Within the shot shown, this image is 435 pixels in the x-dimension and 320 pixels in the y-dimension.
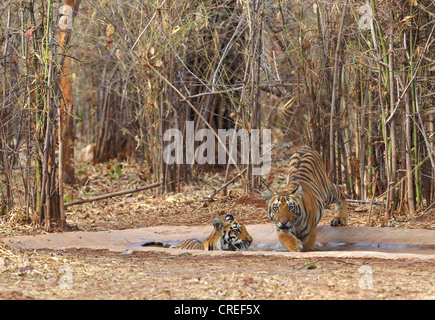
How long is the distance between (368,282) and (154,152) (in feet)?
19.5

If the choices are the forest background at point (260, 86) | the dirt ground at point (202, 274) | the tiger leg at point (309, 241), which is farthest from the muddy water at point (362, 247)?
the forest background at point (260, 86)

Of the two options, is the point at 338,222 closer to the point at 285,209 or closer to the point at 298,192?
the point at 298,192

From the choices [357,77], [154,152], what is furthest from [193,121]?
[357,77]

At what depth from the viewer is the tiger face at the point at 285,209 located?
553 centimetres

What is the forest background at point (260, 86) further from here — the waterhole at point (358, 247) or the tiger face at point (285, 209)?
the tiger face at point (285, 209)

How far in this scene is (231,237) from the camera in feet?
19.2

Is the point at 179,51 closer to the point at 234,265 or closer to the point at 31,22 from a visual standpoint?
the point at 31,22

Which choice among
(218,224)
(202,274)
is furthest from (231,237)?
(202,274)

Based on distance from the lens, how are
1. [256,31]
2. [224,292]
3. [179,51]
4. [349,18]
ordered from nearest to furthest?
[224,292], [349,18], [256,31], [179,51]

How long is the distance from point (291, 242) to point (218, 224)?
72cm

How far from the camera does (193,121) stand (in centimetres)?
962

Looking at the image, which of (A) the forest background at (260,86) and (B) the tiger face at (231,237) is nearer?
(B) the tiger face at (231,237)

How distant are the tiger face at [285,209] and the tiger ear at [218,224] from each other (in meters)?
0.52

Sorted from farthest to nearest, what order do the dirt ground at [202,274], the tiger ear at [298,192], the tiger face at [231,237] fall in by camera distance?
1. the tiger face at [231,237]
2. the tiger ear at [298,192]
3. the dirt ground at [202,274]
